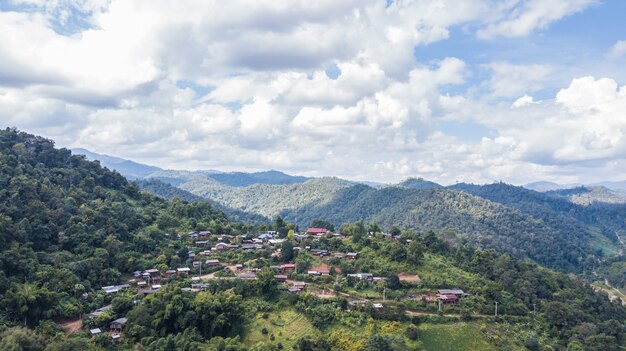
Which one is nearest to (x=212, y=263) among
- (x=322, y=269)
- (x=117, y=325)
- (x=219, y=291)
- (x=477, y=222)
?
(x=219, y=291)

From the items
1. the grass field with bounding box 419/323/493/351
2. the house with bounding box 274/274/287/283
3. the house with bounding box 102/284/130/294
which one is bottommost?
the grass field with bounding box 419/323/493/351

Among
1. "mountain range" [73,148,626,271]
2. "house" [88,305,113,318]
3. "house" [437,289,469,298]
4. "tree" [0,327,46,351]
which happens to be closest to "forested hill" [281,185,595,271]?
"mountain range" [73,148,626,271]

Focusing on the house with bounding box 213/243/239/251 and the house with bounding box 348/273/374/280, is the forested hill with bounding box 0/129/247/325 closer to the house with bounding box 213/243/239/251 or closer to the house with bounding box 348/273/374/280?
the house with bounding box 213/243/239/251

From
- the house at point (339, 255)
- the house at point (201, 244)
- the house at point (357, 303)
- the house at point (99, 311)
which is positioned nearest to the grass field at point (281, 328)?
the house at point (357, 303)

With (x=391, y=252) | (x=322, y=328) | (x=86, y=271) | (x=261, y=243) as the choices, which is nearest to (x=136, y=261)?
(x=86, y=271)

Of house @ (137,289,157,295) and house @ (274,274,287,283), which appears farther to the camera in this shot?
house @ (274,274,287,283)

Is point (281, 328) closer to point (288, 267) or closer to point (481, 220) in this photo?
point (288, 267)

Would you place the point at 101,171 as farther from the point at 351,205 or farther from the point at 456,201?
the point at 351,205
